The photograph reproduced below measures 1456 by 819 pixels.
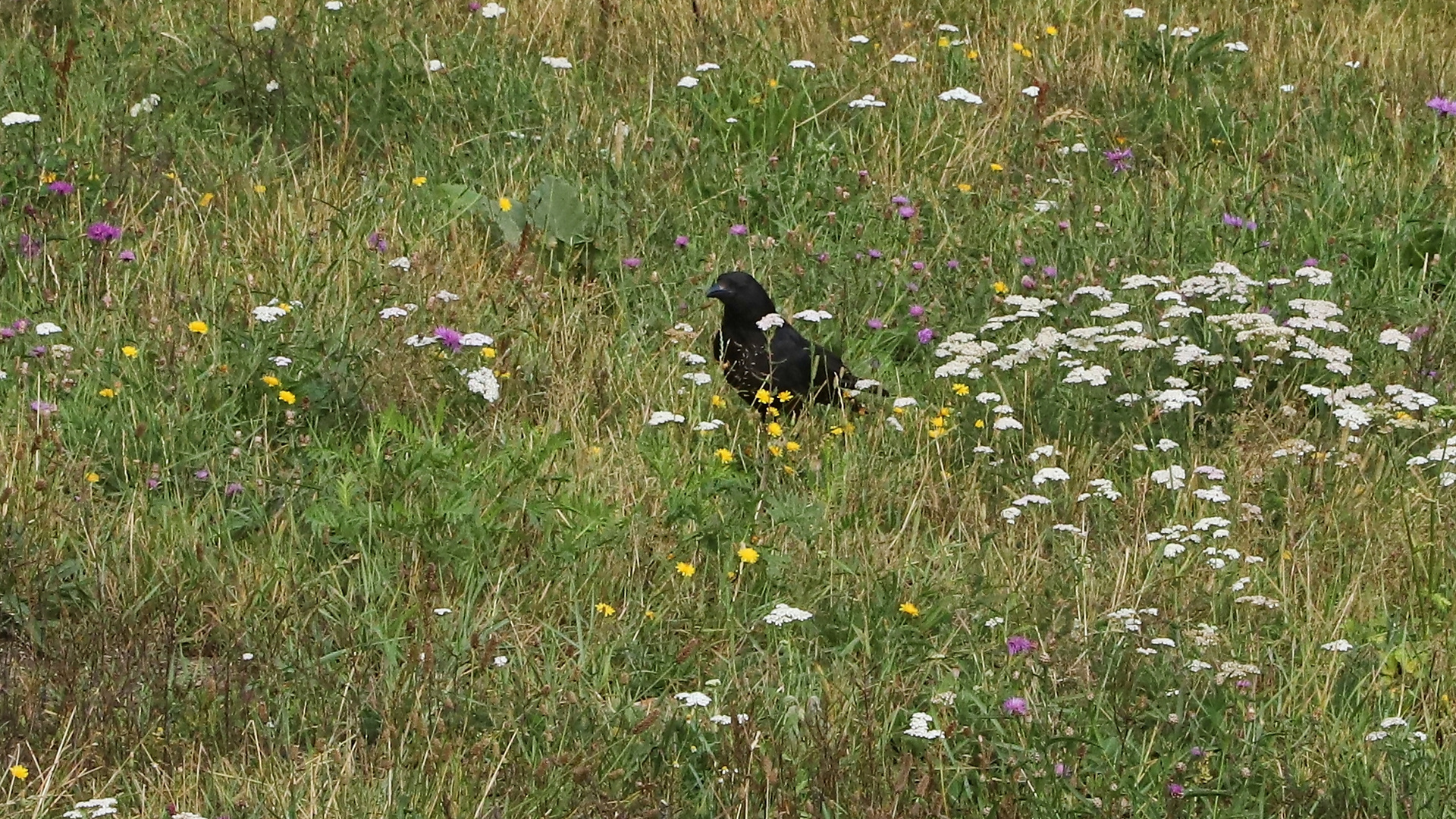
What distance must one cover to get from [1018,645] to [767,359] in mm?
2023

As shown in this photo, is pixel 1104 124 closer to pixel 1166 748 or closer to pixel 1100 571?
pixel 1100 571

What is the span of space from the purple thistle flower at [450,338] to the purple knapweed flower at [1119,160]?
3.15 metres

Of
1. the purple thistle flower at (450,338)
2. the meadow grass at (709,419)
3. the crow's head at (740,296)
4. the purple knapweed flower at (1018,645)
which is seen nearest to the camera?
the meadow grass at (709,419)

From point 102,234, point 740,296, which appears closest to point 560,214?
point 740,296

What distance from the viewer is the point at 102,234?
5625mm

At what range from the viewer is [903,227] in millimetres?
6773

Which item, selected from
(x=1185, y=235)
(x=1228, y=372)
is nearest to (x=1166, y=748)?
(x=1228, y=372)

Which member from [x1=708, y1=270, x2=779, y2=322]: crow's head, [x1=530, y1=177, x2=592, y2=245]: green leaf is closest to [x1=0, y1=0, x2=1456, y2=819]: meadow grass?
[x1=530, y1=177, x2=592, y2=245]: green leaf

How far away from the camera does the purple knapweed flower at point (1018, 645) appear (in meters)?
3.87

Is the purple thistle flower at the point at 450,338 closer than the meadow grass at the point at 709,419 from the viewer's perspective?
No

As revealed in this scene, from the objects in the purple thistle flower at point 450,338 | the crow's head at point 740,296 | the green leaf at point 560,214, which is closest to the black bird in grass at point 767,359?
the crow's head at point 740,296

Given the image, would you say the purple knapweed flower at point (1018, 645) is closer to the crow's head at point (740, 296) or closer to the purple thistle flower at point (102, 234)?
the crow's head at point (740, 296)

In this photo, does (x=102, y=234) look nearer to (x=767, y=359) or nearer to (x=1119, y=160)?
(x=767, y=359)

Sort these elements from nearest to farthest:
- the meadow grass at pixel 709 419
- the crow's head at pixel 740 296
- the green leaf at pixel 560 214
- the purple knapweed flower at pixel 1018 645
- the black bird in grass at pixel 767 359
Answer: the meadow grass at pixel 709 419, the purple knapweed flower at pixel 1018 645, the black bird in grass at pixel 767 359, the crow's head at pixel 740 296, the green leaf at pixel 560 214
